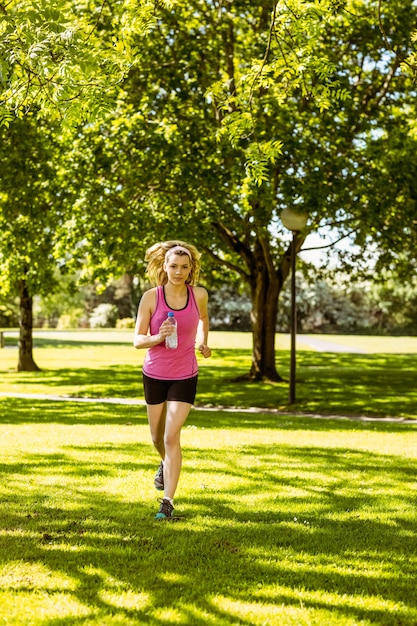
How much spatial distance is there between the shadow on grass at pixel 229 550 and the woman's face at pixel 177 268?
5.96ft

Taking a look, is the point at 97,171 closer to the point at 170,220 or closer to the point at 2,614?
the point at 170,220

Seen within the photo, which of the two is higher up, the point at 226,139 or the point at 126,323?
the point at 226,139

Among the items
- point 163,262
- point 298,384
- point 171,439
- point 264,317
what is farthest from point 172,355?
point 264,317

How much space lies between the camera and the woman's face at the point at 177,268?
6.19 m

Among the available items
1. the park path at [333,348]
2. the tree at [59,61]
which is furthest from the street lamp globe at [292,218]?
the park path at [333,348]

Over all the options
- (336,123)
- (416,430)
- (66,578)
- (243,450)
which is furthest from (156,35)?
(66,578)

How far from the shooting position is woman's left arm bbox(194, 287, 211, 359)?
632cm

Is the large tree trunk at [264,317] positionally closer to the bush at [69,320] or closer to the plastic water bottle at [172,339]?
the plastic water bottle at [172,339]

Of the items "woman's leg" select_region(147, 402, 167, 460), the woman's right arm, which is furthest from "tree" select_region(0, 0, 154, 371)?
"woman's leg" select_region(147, 402, 167, 460)

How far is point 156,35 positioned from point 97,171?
384 cm

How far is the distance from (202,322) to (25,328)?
21689mm

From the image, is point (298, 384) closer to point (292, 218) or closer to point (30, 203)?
point (292, 218)

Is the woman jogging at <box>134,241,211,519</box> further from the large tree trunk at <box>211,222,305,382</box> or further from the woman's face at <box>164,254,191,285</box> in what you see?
the large tree trunk at <box>211,222,305,382</box>

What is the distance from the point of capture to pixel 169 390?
6.19 meters
